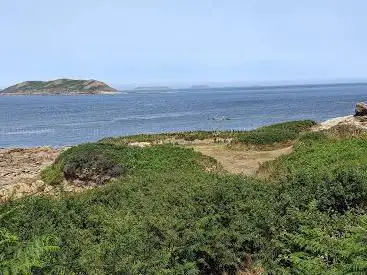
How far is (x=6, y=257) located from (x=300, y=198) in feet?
30.7

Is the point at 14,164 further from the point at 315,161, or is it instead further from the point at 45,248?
the point at 45,248

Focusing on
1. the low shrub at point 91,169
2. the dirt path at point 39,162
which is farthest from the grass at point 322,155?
the low shrub at point 91,169

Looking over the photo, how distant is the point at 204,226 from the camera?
12375 millimetres

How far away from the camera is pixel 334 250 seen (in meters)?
8.71

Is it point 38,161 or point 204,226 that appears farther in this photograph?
point 38,161

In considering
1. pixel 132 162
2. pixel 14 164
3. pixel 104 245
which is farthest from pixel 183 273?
pixel 14 164

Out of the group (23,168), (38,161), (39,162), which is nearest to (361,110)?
(39,162)

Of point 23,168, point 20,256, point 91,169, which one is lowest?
point 23,168

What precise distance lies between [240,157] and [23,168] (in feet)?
62.6

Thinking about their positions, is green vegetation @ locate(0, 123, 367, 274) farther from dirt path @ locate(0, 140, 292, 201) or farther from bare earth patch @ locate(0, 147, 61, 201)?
bare earth patch @ locate(0, 147, 61, 201)

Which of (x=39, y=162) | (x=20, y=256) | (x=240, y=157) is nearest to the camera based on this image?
(x=20, y=256)

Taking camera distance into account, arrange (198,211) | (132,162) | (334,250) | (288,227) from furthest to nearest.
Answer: (132,162) → (198,211) → (288,227) → (334,250)

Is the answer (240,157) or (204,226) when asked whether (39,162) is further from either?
(204,226)

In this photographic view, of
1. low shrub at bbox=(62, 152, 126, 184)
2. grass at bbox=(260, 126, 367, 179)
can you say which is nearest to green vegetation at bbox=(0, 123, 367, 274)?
grass at bbox=(260, 126, 367, 179)
